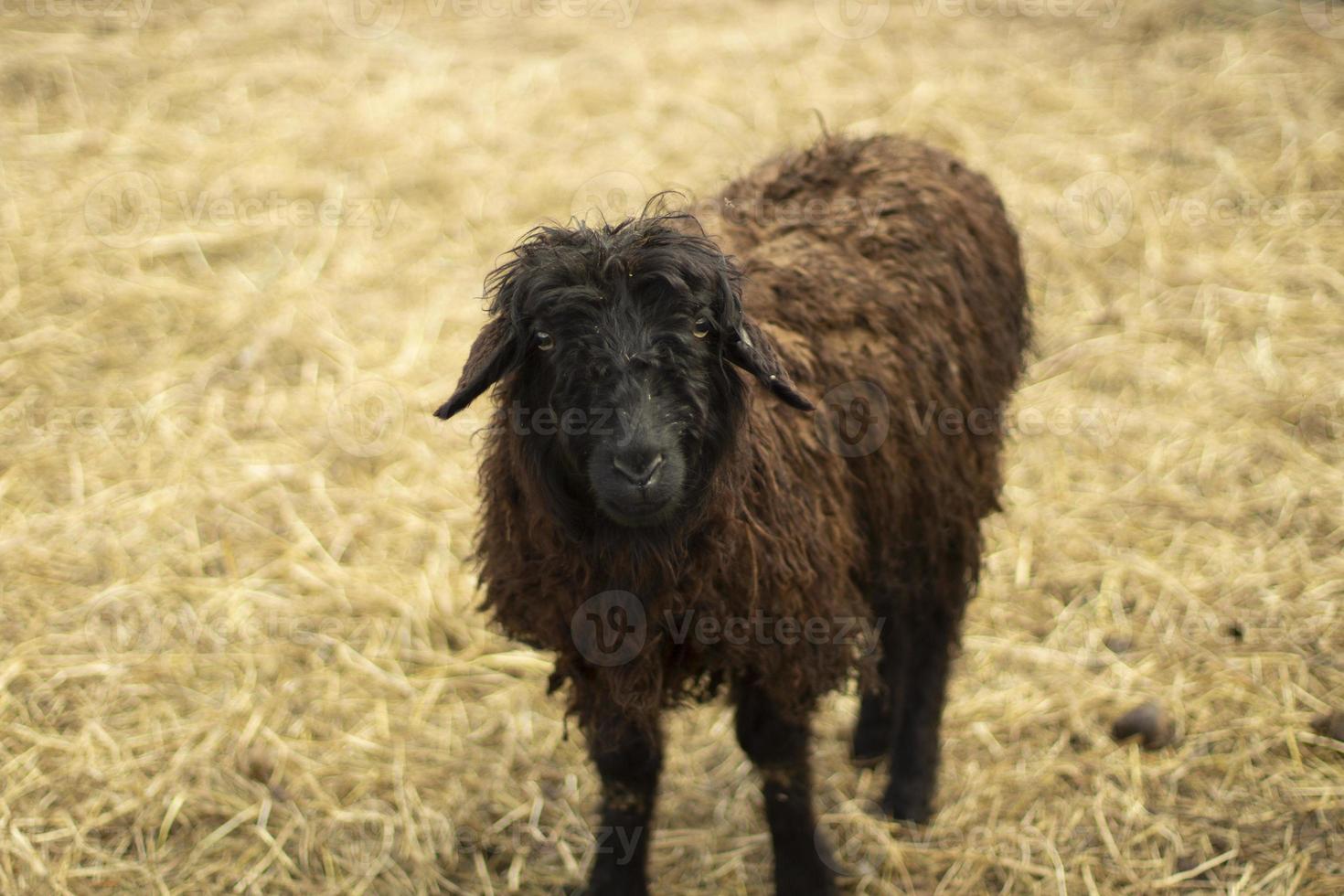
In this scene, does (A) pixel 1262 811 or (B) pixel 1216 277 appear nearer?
(A) pixel 1262 811

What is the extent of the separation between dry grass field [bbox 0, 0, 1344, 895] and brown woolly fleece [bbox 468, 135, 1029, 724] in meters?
1.02

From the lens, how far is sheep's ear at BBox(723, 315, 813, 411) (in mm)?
3031

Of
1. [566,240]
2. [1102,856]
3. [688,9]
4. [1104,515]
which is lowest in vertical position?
[1102,856]

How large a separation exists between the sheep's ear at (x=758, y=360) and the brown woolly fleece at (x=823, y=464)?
0.08 metres

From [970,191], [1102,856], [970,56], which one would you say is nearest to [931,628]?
[1102,856]

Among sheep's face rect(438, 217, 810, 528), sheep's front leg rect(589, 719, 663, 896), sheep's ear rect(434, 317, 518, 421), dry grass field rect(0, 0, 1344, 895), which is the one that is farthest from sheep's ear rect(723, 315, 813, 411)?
dry grass field rect(0, 0, 1344, 895)

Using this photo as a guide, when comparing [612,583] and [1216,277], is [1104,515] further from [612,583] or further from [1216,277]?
[612,583]

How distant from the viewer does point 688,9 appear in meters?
9.62

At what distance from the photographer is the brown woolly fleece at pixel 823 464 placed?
129 inches

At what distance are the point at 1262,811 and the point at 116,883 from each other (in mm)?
3829

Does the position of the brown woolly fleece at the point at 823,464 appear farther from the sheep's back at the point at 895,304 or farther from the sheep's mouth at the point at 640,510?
the sheep's mouth at the point at 640,510

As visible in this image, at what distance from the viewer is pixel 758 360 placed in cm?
304

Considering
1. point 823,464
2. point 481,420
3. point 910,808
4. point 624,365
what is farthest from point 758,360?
point 481,420

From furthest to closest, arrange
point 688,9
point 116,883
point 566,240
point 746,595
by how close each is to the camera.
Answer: point 688,9
point 116,883
point 746,595
point 566,240
